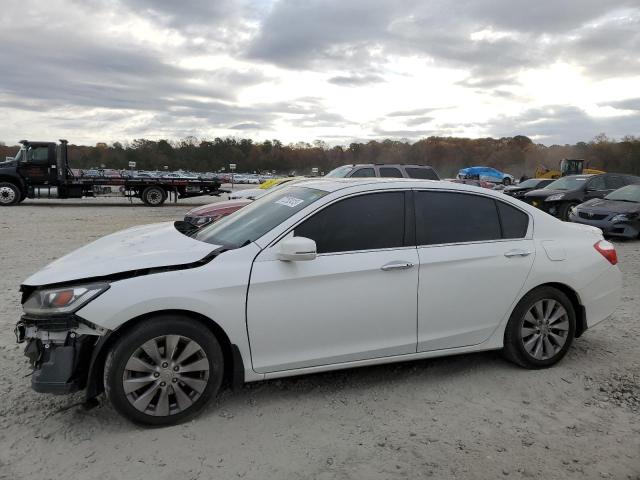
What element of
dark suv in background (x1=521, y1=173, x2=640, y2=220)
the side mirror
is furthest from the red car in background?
dark suv in background (x1=521, y1=173, x2=640, y2=220)

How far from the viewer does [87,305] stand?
10.4 ft

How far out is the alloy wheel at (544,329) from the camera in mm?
4285

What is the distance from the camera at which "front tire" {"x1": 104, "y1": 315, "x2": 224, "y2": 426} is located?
3.21m

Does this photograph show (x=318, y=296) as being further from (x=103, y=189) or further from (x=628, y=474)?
(x=103, y=189)

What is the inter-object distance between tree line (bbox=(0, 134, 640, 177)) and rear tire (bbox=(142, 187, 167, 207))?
63803 millimetres

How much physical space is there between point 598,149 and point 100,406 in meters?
90.0

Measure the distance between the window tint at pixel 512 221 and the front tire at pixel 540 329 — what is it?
0.50 meters

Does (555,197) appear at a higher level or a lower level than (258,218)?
lower

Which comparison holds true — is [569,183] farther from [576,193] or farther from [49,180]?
[49,180]

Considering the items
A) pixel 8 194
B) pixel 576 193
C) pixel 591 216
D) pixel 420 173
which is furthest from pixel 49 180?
pixel 591 216

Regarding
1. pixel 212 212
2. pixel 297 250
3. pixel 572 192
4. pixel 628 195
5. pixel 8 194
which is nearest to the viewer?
pixel 297 250

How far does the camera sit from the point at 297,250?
3.42 metres

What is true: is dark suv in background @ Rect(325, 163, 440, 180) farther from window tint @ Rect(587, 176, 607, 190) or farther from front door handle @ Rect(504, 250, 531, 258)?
front door handle @ Rect(504, 250, 531, 258)

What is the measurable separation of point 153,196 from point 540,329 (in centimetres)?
2174
